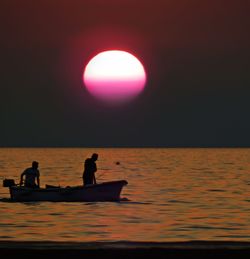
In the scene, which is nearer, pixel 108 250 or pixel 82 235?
pixel 108 250

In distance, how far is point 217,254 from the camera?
1295 cm

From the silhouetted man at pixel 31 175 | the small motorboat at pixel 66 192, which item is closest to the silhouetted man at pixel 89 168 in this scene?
the small motorboat at pixel 66 192

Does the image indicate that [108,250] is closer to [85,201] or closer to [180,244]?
[180,244]

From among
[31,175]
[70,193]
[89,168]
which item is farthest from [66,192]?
[89,168]

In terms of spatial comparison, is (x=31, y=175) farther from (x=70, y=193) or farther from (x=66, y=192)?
(x=70, y=193)

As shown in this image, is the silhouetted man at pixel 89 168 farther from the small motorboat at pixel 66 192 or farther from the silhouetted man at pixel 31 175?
the silhouetted man at pixel 31 175

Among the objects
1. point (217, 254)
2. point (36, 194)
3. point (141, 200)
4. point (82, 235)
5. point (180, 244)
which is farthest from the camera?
point (141, 200)

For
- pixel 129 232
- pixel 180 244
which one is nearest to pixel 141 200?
pixel 129 232

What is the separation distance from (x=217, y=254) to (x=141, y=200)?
35.6 meters

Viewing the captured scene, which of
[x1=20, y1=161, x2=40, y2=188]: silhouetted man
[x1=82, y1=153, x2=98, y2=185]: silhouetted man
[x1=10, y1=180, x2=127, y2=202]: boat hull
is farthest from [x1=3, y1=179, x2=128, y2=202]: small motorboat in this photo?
[x1=82, y1=153, x2=98, y2=185]: silhouetted man

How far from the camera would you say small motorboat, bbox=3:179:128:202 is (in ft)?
135

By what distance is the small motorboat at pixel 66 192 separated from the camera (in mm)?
41000

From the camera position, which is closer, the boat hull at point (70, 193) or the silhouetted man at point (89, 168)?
the silhouetted man at point (89, 168)

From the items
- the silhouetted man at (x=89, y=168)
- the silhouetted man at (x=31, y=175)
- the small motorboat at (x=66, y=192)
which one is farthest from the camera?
the small motorboat at (x=66, y=192)
